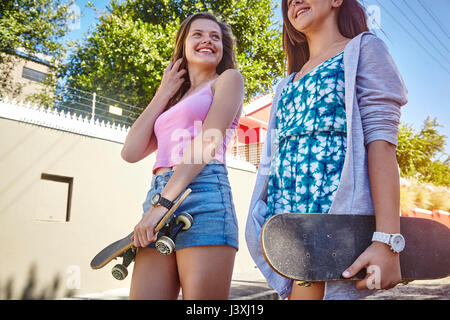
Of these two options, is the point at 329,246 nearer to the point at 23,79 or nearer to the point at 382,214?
the point at 382,214

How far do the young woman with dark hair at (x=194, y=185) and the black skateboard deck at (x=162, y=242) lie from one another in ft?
0.09

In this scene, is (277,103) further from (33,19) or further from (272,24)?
(272,24)

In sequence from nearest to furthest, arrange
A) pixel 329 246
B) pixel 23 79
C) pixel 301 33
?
pixel 329 246 → pixel 301 33 → pixel 23 79

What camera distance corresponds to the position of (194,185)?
1423mm

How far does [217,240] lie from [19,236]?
515 cm

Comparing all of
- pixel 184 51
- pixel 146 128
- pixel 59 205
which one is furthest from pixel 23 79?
pixel 146 128

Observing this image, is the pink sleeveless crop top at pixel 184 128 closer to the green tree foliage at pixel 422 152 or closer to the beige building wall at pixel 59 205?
the beige building wall at pixel 59 205

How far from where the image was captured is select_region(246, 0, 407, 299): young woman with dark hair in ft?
3.28

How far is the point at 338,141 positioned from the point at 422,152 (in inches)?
558

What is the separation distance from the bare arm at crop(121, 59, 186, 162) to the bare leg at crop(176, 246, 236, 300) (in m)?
0.56

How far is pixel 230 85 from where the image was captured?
1538 millimetres

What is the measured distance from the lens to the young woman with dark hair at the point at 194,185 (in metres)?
1.32

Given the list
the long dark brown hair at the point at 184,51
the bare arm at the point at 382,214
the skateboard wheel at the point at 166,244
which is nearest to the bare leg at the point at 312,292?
the bare arm at the point at 382,214
